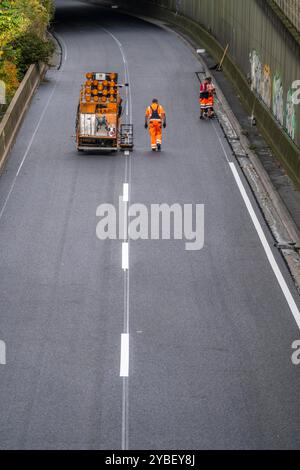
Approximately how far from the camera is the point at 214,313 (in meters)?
20.8

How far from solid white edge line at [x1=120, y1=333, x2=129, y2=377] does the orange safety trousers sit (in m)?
15.2

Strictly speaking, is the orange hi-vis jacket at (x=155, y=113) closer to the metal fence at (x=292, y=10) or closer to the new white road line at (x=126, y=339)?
the new white road line at (x=126, y=339)

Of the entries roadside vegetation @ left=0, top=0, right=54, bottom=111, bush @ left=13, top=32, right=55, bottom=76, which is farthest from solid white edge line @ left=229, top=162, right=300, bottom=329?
bush @ left=13, top=32, right=55, bottom=76

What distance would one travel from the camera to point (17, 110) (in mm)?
37375

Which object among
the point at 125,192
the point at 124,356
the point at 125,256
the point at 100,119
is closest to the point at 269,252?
the point at 125,256

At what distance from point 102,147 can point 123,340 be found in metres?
15.5

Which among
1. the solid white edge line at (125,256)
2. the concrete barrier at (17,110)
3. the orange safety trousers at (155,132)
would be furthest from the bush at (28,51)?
the solid white edge line at (125,256)

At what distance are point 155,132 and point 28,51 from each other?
13.7 meters

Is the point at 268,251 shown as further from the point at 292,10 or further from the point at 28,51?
the point at 28,51

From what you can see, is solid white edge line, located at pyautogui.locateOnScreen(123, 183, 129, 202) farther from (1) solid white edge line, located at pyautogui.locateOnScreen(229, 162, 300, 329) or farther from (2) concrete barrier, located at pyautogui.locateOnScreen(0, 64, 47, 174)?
(2) concrete barrier, located at pyautogui.locateOnScreen(0, 64, 47, 174)

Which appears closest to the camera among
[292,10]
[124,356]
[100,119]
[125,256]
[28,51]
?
[124,356]

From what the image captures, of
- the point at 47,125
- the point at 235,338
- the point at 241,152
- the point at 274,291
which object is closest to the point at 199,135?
the point at 241,152
